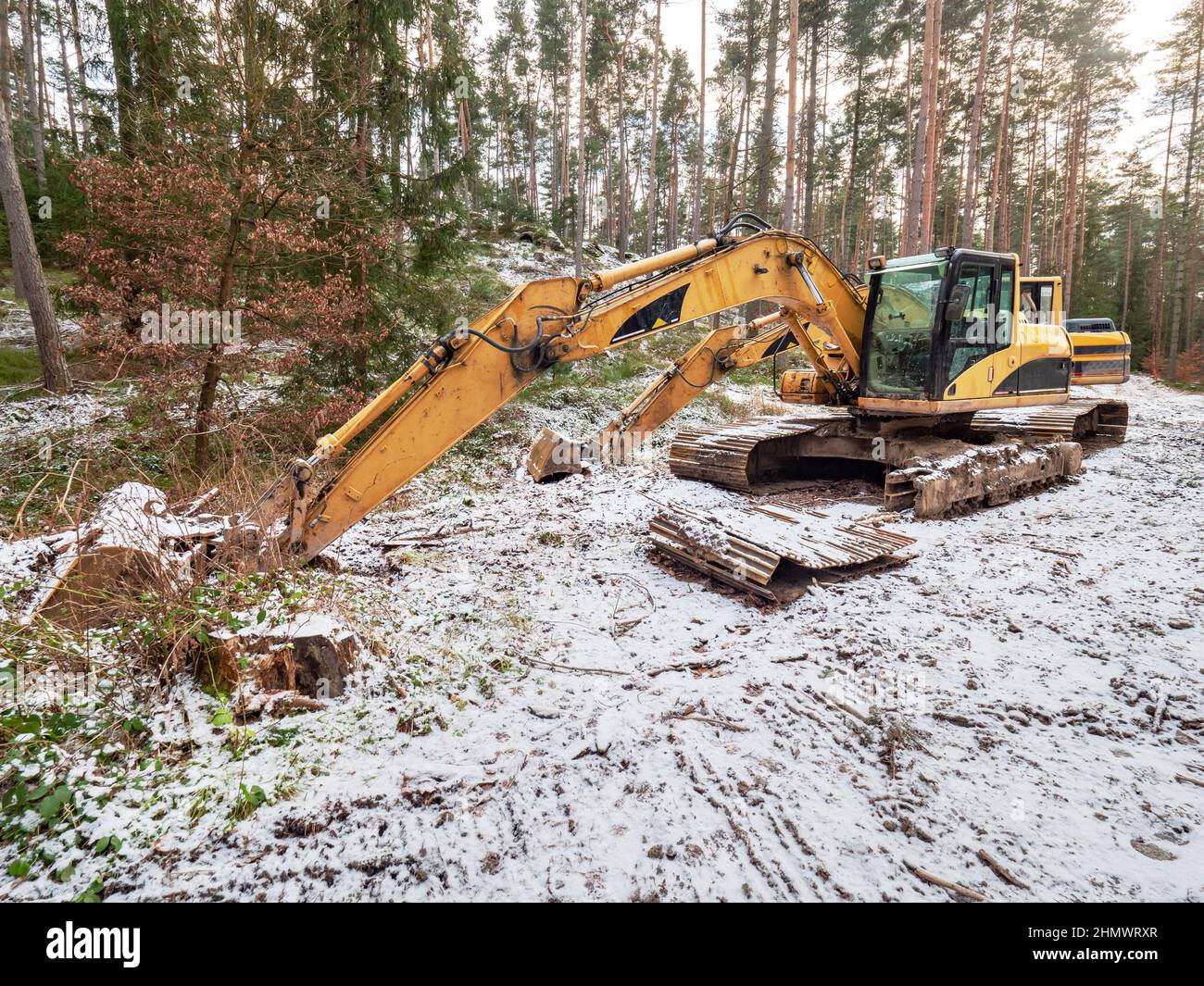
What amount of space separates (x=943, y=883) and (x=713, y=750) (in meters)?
1.05

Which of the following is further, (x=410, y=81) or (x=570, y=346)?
(x=410, y=81)

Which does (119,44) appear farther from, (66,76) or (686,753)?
(686,753)

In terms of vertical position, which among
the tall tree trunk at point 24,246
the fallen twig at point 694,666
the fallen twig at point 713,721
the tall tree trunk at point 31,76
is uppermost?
the tall tree trunk at point 31,76

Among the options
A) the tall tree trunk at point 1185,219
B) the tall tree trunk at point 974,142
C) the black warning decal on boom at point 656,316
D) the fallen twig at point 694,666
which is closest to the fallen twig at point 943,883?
the fallen twig at point 694,666

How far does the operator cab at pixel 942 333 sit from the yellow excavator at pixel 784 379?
21 mm

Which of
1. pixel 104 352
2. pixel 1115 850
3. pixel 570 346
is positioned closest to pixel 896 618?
pixel 1115 850

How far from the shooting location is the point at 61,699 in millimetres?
2754

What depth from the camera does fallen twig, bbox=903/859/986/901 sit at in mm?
2051

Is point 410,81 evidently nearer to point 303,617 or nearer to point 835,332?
point 835,332

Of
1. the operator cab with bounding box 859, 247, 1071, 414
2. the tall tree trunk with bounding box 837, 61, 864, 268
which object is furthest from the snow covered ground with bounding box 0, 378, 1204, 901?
the tall tree trunk with bounding box 837, 61, 864, 268

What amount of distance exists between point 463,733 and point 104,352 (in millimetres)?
6067

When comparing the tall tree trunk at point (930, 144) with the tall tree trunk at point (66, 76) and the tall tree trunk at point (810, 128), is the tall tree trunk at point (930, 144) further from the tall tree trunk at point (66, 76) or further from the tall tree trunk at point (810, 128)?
the tall tree trunk at point (66, 76)

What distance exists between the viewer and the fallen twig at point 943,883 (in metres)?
2.05

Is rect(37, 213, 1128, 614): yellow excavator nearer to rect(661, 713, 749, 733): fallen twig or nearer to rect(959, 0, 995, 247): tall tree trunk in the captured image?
rect(661, 713, 749, 733): fallen twig
